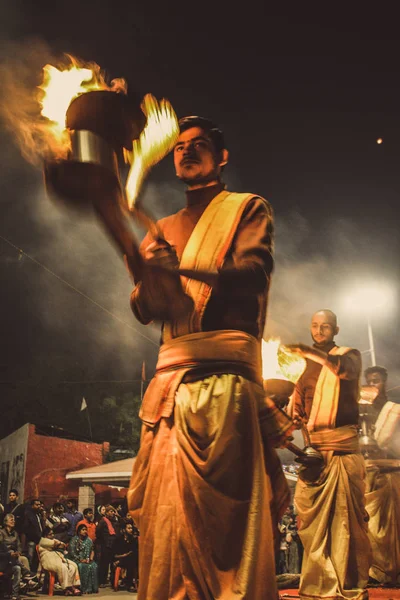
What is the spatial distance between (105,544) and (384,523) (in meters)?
6.44

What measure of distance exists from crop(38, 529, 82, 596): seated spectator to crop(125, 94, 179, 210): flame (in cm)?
1005

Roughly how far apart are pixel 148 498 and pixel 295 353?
2994 millimetres

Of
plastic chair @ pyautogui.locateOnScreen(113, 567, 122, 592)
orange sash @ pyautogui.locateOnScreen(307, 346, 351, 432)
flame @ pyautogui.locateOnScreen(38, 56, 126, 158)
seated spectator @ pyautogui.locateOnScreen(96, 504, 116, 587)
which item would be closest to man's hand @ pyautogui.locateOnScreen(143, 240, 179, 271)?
flame @ pyautogui.locateOnScreen(38, 56, 126, 158)

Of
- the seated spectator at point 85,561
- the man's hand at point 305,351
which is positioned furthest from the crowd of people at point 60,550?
the man's hand at point 305,351

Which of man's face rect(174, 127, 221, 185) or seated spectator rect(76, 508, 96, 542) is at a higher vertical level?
man's face rect(174, 127, 221, 185)

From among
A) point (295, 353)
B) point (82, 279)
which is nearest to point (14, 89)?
point (295, 353)

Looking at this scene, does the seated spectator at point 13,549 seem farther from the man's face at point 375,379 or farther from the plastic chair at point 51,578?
the man's face at point 375,379

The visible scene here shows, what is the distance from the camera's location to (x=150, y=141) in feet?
9.15

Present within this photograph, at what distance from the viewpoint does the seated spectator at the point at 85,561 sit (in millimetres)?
11516

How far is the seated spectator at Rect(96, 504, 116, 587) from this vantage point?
12719 mm

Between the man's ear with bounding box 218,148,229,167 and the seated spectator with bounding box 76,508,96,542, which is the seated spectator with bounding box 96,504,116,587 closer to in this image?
the seated spectator with bounding box 76,508,96,542

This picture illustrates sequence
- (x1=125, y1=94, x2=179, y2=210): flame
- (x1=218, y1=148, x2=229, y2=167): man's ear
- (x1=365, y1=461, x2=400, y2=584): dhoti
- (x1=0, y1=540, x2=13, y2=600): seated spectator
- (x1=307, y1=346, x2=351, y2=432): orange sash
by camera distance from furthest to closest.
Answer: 1. (x1=0, y1=540, x2=13, y2=600): seated spectator
2. (x1=365, y1=461, x2=400, y2=584): dhoti
3. (x1=307, y1=346, x2=351, y2=432): orange sash
4. (x1=218, y1=148, x2=229, y2=167): man's ear
5. (x1=125, y1=94, x2=179, y2=210): flame

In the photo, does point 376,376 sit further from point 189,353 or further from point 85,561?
point 189,353

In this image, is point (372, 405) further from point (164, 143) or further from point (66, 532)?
point (164, 143)
